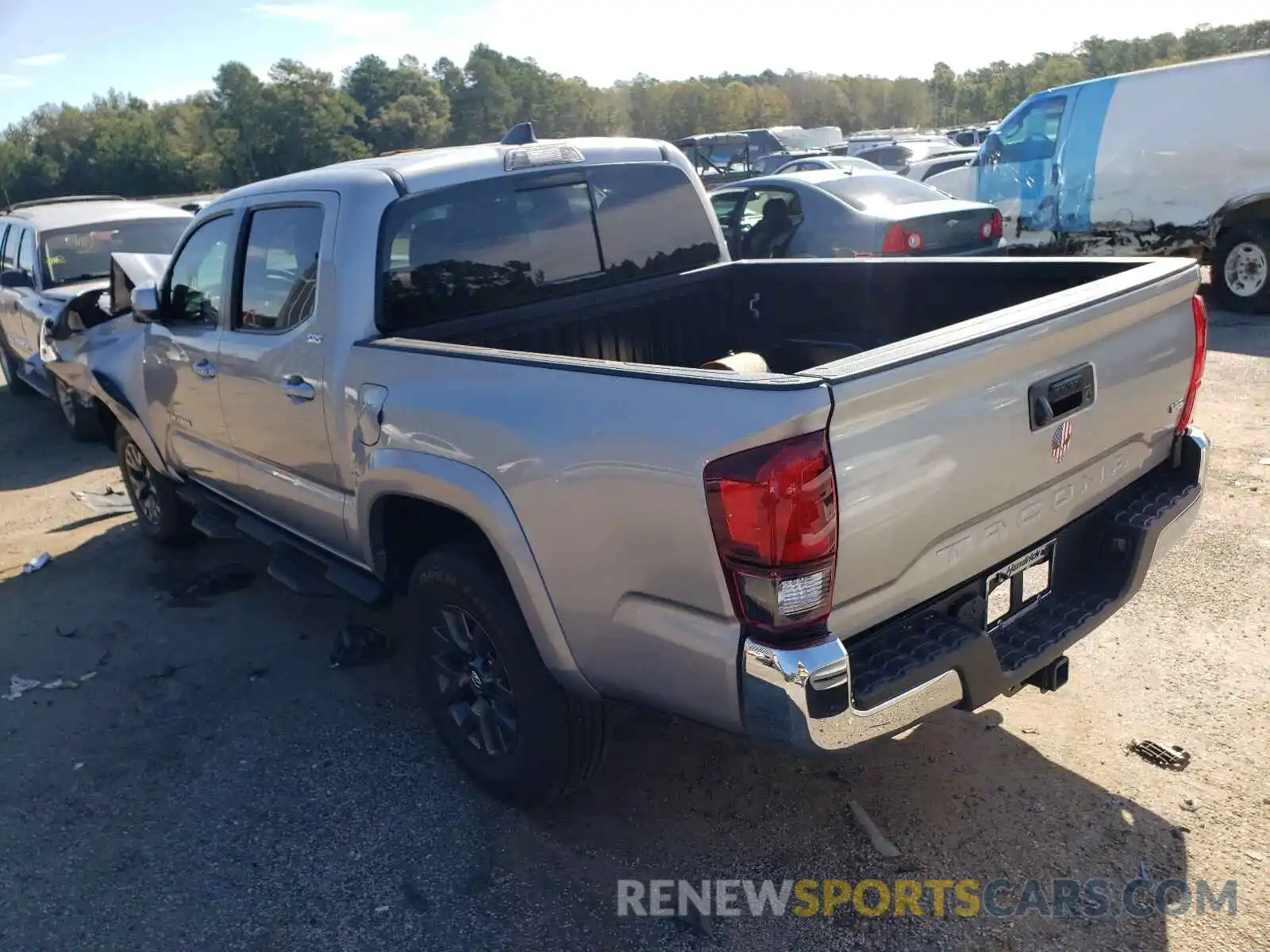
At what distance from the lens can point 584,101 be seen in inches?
2726

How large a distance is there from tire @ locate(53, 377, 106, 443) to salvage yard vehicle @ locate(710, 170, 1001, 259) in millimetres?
5727

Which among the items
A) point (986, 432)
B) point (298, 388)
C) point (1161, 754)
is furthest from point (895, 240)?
point (986, 432)

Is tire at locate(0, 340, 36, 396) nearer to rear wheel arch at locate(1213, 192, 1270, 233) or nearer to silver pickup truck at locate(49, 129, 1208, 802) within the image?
silver pickup truck at locate(49, 129, 1208, 802)

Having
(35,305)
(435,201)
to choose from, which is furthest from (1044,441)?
(35,305)

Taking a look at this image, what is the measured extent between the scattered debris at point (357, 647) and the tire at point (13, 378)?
26.9 ft

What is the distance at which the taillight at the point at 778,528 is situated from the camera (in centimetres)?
211

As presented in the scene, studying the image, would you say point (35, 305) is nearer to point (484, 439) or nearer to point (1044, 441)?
point (484, 439)

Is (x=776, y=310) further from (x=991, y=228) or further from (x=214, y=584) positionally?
(x=991, y=228)

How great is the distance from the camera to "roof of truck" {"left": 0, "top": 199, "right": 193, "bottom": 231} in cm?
888

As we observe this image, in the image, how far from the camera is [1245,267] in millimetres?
9305

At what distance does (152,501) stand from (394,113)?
5244 centimetres

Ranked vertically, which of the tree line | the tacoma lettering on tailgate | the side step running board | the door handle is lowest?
the side step running board

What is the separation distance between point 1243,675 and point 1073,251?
26.2 feet

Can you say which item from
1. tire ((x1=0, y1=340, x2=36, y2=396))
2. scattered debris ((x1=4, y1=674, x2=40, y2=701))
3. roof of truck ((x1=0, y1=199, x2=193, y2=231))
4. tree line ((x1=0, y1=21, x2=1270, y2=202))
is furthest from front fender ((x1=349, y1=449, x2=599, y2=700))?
tree line ((x1=0, y1=21, x2=1270, y2=202))
